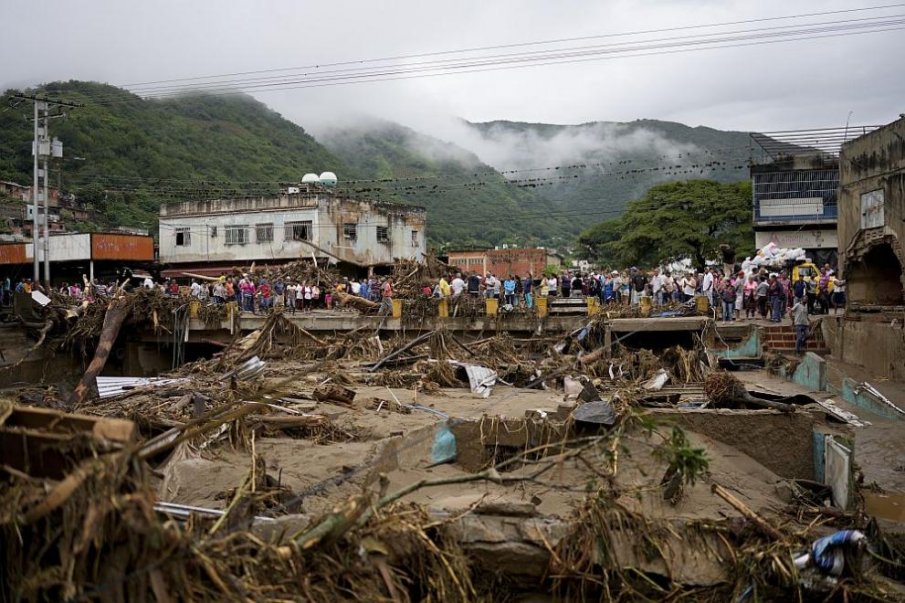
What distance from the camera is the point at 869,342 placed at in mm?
15367

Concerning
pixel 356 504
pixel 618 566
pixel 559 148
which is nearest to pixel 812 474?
pixel 618 566

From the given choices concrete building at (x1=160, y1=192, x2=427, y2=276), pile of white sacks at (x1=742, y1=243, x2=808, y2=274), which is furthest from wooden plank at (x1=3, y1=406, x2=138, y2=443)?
concrete building at (x1=160, y1=192, x2=427, y2=276)

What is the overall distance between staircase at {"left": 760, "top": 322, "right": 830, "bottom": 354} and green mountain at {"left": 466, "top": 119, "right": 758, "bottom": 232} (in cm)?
6919

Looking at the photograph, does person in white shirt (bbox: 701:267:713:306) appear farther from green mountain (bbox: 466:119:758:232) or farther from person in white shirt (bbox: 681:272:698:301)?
green mountain (bbox: 466:119:758:232)

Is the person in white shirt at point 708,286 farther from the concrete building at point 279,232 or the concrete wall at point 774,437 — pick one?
the concrete building at point 279,232

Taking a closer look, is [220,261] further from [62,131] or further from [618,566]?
[618,566]

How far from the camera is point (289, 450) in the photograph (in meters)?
9.12

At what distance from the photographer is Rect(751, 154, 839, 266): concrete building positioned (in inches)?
1390

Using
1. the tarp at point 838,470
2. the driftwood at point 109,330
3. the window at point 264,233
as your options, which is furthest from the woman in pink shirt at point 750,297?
the window at point 264,233

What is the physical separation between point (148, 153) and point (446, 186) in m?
22.6

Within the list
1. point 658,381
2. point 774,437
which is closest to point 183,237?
point 658,381

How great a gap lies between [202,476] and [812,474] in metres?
6.92

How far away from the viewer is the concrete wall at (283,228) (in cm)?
3725

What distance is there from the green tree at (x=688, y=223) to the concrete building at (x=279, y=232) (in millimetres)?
13903
